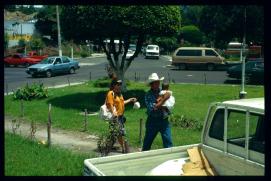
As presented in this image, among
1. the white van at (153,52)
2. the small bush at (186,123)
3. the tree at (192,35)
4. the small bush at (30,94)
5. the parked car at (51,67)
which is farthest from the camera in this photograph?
the tree at (192,35)

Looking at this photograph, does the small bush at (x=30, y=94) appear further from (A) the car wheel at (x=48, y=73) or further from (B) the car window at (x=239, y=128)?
(B) the car window at (x=239, y=128)

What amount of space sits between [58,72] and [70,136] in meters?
21.0

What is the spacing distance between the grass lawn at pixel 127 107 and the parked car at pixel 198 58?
12363mm

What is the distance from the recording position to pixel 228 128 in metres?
5.95

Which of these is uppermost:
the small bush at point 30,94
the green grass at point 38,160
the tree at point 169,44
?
the tree at point 169,44

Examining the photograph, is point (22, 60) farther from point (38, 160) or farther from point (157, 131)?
point (157, 131)

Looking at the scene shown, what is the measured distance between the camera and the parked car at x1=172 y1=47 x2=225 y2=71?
36812 mm

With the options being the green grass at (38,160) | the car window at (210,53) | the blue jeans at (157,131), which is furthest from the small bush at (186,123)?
the car window at (210,53)

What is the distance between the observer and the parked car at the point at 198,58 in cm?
3681

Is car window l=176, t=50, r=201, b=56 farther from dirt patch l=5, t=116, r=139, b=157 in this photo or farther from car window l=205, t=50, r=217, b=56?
dirt patch l=5, t=116, r=139, b=157

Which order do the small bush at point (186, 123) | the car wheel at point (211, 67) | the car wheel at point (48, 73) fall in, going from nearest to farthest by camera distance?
1. the small bush at point (186, 123)
2. the car wheel at point (48, 73)
3. the car wheel at point (211, 67)

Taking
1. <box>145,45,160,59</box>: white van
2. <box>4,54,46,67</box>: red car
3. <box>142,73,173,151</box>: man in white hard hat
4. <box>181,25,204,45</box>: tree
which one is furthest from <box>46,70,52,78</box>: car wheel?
<box>181,25,204,45</box>: tree

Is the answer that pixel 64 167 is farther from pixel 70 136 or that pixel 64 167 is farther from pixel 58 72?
pixel 58 72

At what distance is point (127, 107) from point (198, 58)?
68.5 feet
